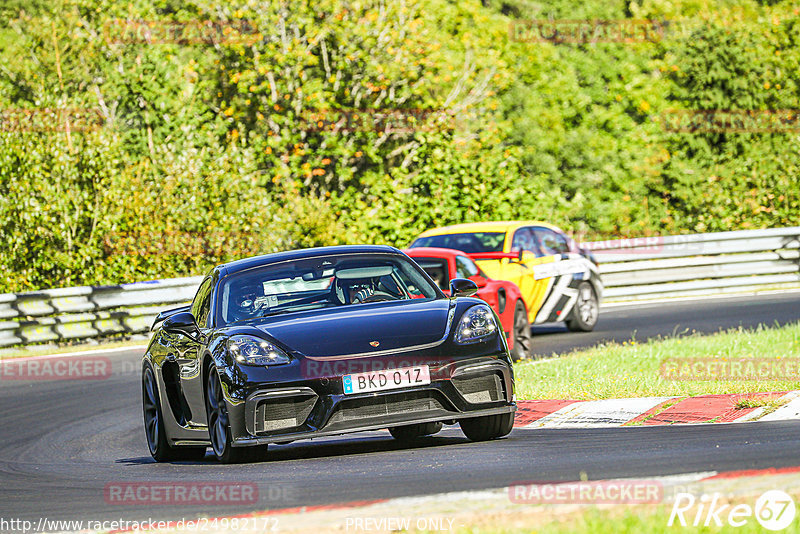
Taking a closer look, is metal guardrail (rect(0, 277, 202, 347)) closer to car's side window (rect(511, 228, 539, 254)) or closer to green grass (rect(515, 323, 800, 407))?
car's side window (rect(511, 228, 539, 254))

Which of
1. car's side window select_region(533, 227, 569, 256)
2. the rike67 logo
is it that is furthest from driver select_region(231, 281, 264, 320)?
car's side window select_region(533, 227, 569, 256)

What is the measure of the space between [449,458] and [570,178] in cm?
4890

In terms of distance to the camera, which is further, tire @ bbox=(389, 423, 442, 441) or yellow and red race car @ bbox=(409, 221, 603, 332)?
yellow and red race car @ bbox=(409, 221, 603, 332)

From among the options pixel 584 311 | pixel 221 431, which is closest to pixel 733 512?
pixel 221 431

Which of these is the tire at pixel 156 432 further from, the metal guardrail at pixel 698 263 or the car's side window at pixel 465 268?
the metal guardrail at pixel 698 263

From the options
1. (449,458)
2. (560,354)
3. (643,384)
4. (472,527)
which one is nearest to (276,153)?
(560,354)

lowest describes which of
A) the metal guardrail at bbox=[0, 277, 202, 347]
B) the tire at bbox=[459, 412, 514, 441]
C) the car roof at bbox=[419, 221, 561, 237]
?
the metal guardrail at bbox=[0, 277, 202, 347]

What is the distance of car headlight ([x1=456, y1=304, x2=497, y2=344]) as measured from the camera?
8070mm

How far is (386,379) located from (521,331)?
8.02m

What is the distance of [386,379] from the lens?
303 inches

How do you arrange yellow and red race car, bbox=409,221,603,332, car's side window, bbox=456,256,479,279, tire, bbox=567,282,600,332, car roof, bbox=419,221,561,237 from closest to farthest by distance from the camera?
car's side window, bbox=456,256,479,279, yellow and red race car, bbox=409,221,603,332, car roof, bbox=419,221,561,237, tire, bbox=567,282,600,332

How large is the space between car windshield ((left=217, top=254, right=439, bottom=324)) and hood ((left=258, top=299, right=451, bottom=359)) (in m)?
0.40

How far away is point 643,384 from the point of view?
1078 centimetres

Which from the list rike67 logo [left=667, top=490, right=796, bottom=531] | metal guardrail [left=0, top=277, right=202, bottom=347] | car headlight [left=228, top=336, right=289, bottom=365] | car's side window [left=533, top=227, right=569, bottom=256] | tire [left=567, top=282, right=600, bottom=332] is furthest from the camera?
metal guardrail [left=0, top=277, right=202, bottom=347]
